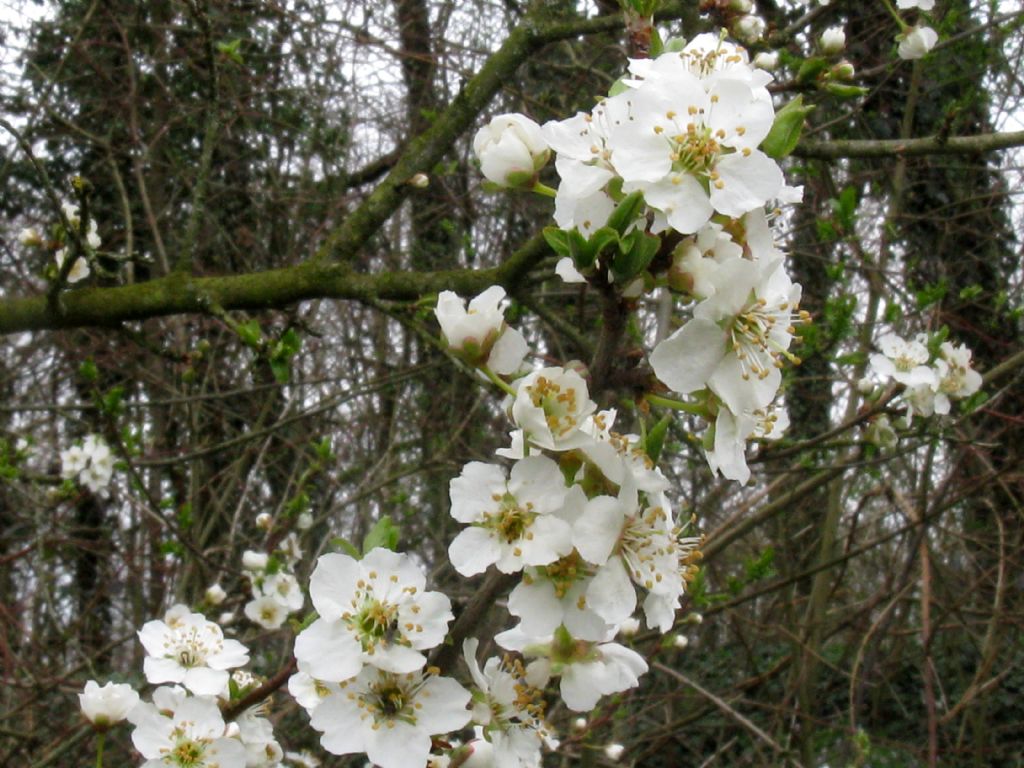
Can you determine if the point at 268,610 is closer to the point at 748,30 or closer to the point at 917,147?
the point at 748,30

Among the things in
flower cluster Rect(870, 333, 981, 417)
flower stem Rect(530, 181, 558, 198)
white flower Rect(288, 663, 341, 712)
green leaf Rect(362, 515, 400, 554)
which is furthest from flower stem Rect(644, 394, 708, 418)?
flower cluster Rect(870, 333, 981, 417)

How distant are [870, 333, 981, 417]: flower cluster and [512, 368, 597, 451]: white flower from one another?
2094 mm

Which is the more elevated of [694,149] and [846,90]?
[846,90]

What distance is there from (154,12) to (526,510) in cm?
543

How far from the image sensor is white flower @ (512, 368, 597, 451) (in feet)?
3.18

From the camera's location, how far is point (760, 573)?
321 centimetres

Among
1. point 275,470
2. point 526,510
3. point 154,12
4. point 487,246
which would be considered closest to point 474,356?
point 526,510

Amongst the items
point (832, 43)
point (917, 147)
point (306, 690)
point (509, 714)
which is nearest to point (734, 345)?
point (509, 714)

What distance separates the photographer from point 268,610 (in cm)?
289

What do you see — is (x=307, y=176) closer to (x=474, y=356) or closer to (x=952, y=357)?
(x=952, y=357)

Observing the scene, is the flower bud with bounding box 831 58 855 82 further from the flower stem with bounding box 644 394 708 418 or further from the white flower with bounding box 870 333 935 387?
the flower stem with bounding box 644 394 708 418

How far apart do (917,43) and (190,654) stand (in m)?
2.45

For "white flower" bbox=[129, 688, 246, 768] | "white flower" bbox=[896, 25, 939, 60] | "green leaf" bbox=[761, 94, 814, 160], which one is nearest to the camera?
"green leaf" bbox=[761, 94, 814, 160]

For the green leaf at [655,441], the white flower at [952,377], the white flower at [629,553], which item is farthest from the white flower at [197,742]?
the white flower at [952,377]
